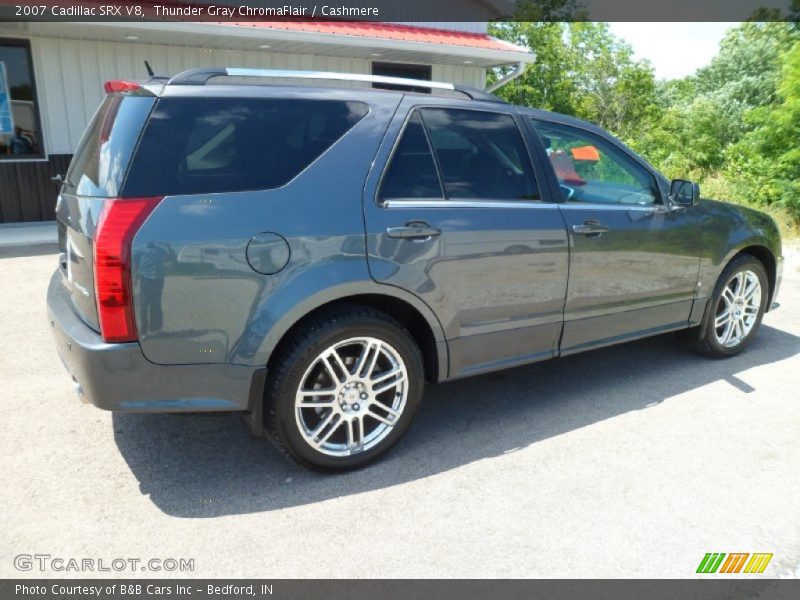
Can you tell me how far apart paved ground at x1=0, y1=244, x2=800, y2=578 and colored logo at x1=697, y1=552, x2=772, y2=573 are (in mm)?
37

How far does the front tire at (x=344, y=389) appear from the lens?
3002mm

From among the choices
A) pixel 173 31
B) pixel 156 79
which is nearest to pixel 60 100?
pixel 173 31

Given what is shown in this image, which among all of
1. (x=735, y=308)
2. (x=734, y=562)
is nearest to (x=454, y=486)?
(x=734, y=562)

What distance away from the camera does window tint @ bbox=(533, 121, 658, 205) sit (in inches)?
154

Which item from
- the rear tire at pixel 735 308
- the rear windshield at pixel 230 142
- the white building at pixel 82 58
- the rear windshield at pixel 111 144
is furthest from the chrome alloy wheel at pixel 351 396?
the white building at pixel 82 58

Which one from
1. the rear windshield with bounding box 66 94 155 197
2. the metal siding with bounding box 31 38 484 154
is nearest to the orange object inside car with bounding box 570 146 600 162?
the rear windshield with bounding box 66 94 155 197

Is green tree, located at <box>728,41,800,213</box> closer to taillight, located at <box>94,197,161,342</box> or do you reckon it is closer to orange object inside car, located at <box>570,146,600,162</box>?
orange object inside car, located at <box>570,146,600,162</box>

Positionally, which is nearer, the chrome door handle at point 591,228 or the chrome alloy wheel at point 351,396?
the chrome alloy wheel at point 351,396

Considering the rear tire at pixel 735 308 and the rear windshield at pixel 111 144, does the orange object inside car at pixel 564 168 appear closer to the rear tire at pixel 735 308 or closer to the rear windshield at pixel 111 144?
the rear tire at pixel 735 308

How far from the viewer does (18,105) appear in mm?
9445

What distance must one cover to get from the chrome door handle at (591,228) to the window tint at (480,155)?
1.06 ft

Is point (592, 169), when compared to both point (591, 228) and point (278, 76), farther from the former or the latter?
point (278, 76)
